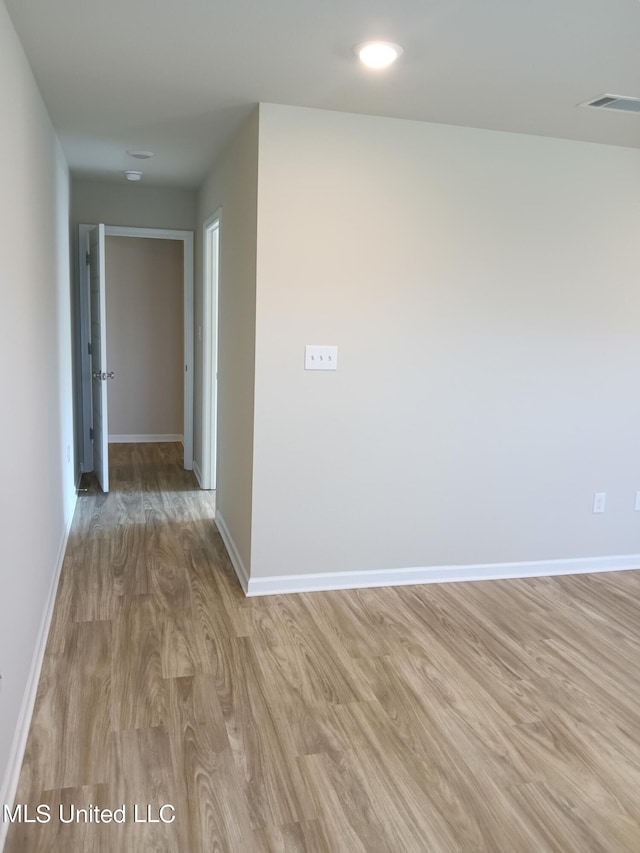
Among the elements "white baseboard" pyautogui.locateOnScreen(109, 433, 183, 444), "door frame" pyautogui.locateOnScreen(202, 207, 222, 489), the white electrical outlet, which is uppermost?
"door frame" pyautogui.locateOnScreen(202, 207, 222, 489)

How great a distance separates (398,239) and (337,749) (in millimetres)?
2309

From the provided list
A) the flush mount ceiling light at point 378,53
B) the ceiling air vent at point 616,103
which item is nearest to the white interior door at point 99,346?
the flush mount ceiling light at point 378,53

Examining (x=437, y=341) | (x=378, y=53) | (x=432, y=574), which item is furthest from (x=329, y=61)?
(x=432, y=574)

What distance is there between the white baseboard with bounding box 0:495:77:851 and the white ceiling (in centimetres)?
226

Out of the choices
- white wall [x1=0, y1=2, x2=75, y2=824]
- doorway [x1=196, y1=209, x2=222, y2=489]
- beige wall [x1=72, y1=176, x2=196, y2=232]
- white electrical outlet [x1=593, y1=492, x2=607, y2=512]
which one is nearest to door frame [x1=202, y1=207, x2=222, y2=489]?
doorway [x1=196, y1=209, x2=222, y2=489]

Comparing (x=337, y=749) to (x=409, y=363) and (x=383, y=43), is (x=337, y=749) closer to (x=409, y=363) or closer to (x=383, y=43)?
(x=409, y=363)

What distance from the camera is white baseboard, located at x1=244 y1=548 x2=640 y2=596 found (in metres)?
3.39

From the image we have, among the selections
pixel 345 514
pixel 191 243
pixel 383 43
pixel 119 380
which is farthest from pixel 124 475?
pixel 383 43

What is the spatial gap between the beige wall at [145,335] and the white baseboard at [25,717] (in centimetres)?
386

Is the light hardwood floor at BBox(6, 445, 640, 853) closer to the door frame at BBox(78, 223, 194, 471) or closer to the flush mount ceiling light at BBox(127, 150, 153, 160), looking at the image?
the door frame at BBox(78, 223, 194, 471)

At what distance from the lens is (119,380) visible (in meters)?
6.87

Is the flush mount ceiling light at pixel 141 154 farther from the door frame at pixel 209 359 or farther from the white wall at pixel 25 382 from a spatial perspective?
the door frame at pixel 209 359

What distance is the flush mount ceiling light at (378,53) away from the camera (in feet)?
7.41

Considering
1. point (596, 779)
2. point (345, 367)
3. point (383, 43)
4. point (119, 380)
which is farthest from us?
point (119, 380)
